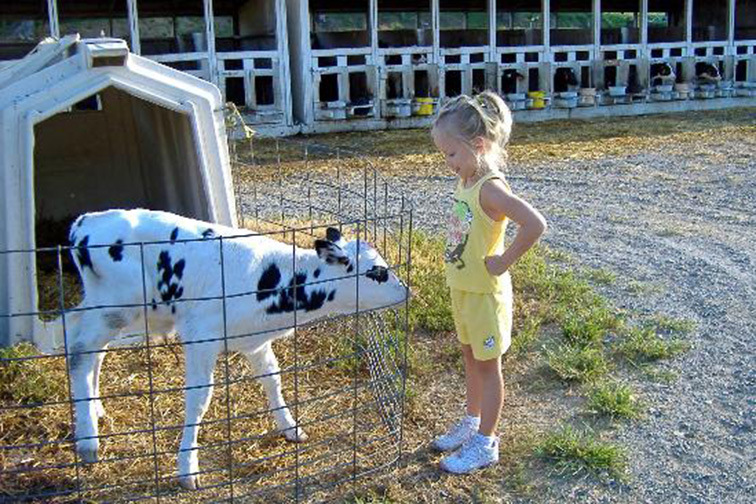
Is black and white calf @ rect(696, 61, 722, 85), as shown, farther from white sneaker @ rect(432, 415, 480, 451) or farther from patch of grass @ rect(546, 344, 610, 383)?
white sneaker @ rect(432, 415, 480, 451)

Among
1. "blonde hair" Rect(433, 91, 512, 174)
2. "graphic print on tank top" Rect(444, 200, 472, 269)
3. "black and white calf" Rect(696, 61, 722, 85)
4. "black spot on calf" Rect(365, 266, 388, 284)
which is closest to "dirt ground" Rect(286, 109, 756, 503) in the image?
"black spot on calf" Rect(365, 266, 388, 284)

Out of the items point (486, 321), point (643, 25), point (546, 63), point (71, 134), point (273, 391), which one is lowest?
point (273, 391)

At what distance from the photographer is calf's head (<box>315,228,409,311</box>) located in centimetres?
370

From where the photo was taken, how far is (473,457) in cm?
368

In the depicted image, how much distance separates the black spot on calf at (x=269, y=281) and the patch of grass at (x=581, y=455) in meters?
1.32

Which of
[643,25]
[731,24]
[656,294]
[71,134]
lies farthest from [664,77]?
[71,134]

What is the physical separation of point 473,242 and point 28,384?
228 centimetres

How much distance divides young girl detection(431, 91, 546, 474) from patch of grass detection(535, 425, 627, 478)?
24 centimetres

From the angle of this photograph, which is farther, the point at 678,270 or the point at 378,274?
the point at 678,270

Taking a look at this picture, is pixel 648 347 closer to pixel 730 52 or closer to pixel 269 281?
pixel 269 281

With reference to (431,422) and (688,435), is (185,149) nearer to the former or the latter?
(431,422)

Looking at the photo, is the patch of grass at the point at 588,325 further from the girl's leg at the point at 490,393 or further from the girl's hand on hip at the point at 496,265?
the girl's hand on hip at the point at 496,265

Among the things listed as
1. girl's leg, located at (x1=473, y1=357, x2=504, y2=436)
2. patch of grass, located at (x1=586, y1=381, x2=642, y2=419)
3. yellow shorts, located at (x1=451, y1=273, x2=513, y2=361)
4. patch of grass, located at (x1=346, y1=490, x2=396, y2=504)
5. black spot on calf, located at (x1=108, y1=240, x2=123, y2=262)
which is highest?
black spot on calf, located at (x1=108, y1=240, x2=123, y2=262)

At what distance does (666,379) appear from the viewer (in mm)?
4527
